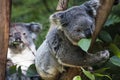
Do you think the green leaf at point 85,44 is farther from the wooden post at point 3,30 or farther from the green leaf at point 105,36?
the wooden post at point 3,30

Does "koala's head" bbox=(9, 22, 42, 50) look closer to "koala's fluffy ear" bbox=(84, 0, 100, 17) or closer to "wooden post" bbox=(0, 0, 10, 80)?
"wooden post" bbox=(0, 0, 10, 80)

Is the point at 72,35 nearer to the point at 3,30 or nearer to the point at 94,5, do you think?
the point at 94,5

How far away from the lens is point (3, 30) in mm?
2855

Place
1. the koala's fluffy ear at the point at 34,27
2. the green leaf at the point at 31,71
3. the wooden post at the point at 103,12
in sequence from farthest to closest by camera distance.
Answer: the koala's fluffy ear at the point at 34,27
the green leaf at the point at 31,71
the wooden post at the point at 103,12

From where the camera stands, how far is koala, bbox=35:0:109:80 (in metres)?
2.79

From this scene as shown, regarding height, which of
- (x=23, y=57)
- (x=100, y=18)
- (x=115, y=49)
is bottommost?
(x=23, y=57)

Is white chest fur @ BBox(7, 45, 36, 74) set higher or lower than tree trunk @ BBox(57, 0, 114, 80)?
lower

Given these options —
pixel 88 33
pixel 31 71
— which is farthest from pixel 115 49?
pixel 31 71

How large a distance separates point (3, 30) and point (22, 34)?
4.68ft

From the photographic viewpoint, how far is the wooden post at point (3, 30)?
282cm

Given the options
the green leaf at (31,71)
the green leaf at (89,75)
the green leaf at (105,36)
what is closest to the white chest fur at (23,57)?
the green leaf at (31,71)

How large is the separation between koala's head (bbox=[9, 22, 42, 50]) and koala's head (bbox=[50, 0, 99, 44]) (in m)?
1.30

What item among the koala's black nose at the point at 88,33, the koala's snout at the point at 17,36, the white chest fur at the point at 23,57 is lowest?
the white chest fur at the point at 23,57

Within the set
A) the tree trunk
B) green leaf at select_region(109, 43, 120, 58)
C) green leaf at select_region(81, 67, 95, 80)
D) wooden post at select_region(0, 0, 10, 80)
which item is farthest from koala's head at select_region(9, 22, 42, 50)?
green leaf at select_region(81, 67, 95, 80)
